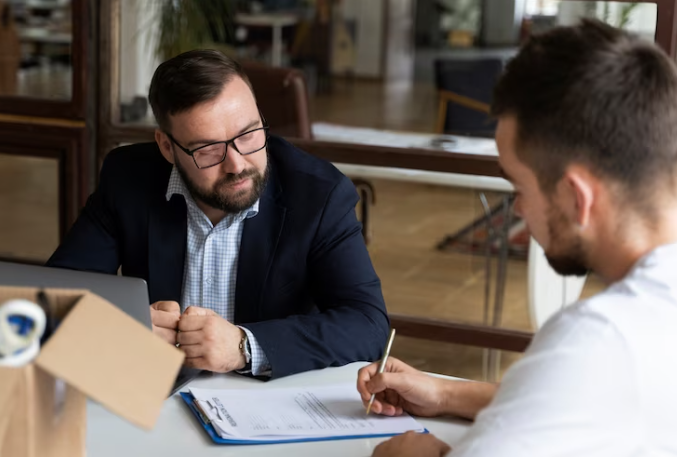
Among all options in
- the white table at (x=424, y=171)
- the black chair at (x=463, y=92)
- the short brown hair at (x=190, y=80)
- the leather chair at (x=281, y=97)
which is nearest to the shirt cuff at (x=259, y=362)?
the short brown hair at (x=190, y=80)

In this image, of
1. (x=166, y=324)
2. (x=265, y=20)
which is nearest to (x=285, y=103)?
(x=166, y=324)

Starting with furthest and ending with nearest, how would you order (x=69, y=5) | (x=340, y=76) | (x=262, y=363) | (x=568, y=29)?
(x=340, y=76) → (x=69, y=5) → (x=262, y=363) → (x=568, y=29)

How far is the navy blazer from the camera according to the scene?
2035 millimetres

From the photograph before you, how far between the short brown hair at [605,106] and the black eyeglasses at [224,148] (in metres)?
0.94

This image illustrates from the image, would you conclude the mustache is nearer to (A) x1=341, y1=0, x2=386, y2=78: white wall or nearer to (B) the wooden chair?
(B) the wooden chair

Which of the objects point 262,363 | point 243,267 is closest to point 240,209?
point 243,267

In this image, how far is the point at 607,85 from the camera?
1.11 m

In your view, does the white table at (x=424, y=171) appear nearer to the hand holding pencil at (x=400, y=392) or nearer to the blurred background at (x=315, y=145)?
the blurred background at (x=315, y=145)

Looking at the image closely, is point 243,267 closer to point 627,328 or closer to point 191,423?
point 191,423

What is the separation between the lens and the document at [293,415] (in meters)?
1.45

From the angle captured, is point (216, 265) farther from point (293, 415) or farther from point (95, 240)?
point (293, 415)

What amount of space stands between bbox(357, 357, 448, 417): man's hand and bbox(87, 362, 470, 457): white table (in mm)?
26

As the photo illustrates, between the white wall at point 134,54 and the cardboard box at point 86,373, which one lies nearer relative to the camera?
the cardboard box at point 86,373

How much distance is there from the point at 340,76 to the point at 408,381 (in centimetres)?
1139
